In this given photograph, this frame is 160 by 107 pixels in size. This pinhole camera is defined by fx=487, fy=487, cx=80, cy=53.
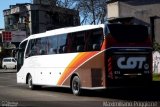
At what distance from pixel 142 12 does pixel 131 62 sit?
61.7 ft

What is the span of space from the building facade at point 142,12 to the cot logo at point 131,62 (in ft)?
54.8

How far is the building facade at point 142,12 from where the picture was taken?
3691 cm

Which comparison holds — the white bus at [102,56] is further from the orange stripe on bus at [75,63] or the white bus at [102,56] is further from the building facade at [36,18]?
the building facade at [36,18]

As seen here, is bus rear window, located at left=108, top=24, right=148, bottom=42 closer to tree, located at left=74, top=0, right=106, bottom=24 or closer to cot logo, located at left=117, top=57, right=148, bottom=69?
cot logo, located at left=117, top=57, right=148, bottom=69

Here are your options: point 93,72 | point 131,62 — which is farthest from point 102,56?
point 131,62

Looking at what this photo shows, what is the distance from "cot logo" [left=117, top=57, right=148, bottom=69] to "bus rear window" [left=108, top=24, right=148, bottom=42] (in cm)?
79

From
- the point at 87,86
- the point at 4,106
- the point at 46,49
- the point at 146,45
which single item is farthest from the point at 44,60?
the point at 4,106

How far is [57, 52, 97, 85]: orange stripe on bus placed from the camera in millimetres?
20161

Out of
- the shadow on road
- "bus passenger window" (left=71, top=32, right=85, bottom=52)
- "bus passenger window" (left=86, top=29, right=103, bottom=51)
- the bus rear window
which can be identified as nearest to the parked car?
the shadow on road

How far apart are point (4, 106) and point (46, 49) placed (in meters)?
7.89

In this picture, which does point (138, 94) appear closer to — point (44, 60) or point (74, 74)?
point (74, 74)

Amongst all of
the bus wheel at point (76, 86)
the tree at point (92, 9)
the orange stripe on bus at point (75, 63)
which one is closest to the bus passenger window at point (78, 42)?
the orange stripe on bus at point (75, 63)

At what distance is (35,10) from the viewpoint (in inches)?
3342

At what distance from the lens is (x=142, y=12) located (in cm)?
3772
